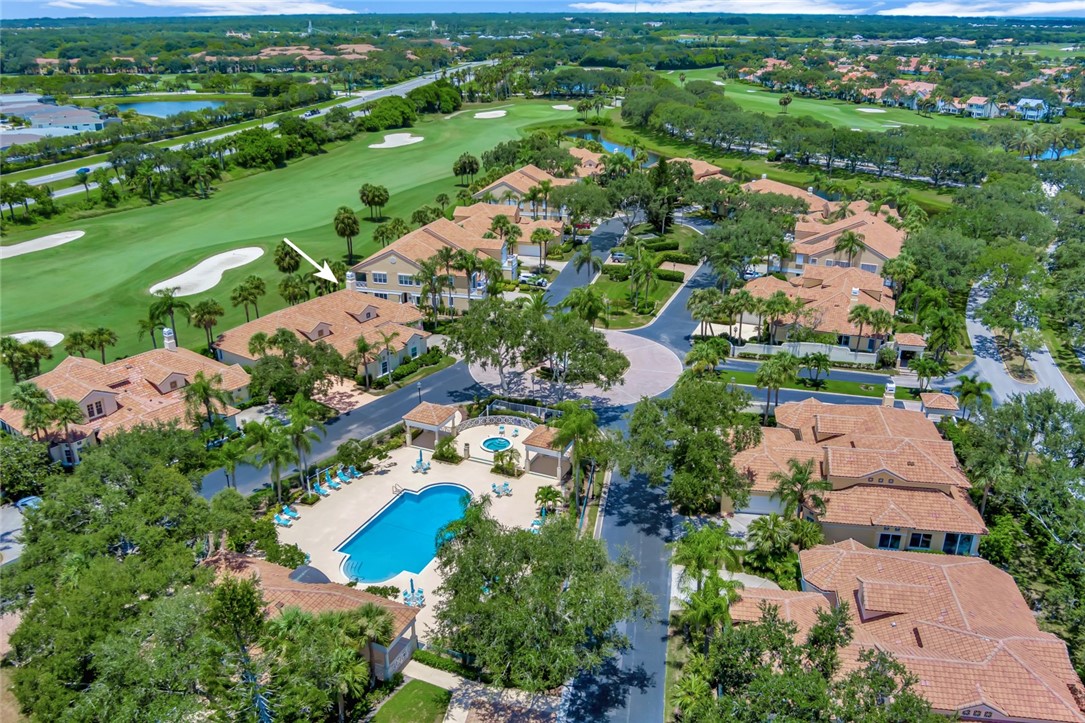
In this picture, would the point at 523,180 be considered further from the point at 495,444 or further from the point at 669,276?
the point at 495,444

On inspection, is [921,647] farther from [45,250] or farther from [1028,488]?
[45,250]

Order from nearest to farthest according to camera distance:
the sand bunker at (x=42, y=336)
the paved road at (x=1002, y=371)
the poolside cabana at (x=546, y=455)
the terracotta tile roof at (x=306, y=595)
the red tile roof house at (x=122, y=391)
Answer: the terracotta tile roof at (x=306, y=595), the poolside cabana at (x=546, y=455), the red tile roof house at (x=122, y=391), the paved road at (x=1002, y=371), the sand bunker at (x=42, y=336)

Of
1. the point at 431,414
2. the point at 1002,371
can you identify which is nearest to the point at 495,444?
the point at 431,414

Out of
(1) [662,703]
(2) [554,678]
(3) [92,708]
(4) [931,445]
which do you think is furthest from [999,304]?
(3) [92,708]

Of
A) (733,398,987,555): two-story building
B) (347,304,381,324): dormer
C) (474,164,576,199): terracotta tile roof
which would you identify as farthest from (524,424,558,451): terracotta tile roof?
(474,164,576,199): terracotta tile roof

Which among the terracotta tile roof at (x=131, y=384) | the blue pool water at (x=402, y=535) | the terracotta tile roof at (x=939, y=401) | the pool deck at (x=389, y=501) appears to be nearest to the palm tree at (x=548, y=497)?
the pool deck at (x=389, y=501)

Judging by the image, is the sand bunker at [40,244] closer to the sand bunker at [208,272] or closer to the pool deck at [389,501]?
the sand bunker at [208,272]
